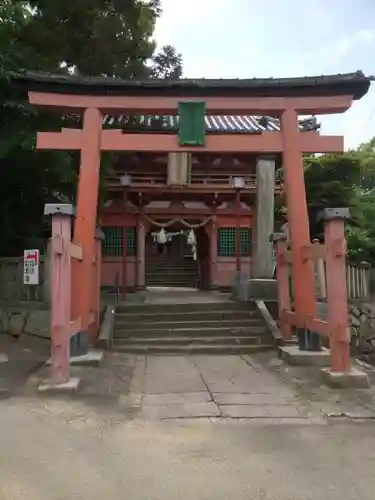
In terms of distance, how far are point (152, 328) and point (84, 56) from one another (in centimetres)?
885

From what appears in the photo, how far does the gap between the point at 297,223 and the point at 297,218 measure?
0.09m

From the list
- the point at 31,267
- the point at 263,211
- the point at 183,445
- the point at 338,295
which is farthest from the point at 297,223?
the point at 263,211

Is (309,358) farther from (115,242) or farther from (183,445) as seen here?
(115,242)

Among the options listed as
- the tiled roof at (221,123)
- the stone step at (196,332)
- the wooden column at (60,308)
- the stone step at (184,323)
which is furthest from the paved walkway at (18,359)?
the tiled roof at (221,123)

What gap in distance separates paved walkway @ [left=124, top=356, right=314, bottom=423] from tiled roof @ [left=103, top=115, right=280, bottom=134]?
10.00m

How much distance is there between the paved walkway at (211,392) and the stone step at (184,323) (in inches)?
81.5

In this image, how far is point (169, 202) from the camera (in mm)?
18344

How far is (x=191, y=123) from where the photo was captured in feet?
28.5

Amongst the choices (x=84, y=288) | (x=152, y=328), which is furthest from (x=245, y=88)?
(x=152, y=328)

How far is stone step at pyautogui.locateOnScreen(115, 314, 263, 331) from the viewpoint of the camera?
1094cm

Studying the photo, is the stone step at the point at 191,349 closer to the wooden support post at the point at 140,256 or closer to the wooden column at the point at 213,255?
the wooden support post at the point at 140,256

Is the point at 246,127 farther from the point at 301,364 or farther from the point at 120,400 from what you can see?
the point at 120,400

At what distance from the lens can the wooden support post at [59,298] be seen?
6.64m

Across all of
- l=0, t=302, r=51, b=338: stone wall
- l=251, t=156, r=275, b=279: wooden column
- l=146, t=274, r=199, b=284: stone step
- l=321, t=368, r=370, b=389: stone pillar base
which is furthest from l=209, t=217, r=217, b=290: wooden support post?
l=321, t=368, r=370, b=389: stone pillar base
